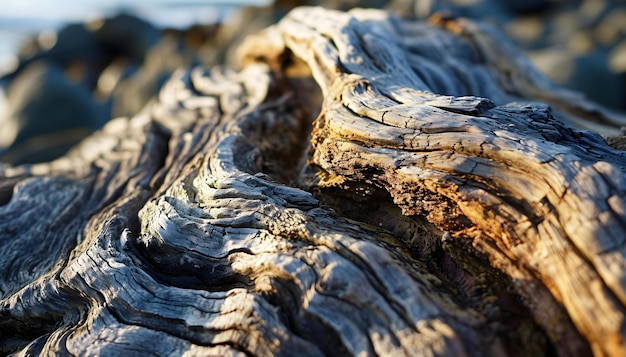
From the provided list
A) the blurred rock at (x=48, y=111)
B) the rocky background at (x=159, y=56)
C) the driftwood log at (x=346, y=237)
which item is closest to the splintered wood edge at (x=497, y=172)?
the driftwood log at (x=346, y=237)

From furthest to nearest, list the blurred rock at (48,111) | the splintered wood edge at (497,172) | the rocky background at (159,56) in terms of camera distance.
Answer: the blurred rock at (48,111), the rocky background at (159,56), the splintered wood edge at (497,172)

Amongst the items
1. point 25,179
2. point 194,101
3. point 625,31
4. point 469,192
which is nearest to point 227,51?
point 194,101

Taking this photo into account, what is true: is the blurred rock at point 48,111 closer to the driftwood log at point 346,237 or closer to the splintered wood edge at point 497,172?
the driftwood log at point 346,237

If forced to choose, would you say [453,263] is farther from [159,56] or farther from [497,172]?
[159,56]

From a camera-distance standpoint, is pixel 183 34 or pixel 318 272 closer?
pixel 318 272

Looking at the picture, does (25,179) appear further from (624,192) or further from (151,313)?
(624,192)

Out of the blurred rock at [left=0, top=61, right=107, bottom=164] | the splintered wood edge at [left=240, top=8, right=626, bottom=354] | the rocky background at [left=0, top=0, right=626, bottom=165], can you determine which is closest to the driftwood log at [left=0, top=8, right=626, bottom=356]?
the splintered wood edge at [left=240, top=8, right=626, bottom=354]

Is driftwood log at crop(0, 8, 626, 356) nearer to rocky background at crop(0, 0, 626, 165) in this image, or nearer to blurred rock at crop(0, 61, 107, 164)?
rocky background at crop(0, 0, 626, 165)
